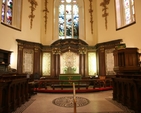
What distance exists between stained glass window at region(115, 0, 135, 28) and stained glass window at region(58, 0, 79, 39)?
13.8 ft

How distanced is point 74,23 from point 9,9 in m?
6.23

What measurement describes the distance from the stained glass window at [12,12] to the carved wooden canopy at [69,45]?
3607mm

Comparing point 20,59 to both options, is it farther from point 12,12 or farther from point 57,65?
point 12,12

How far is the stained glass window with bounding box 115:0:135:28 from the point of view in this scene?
10.4 meters

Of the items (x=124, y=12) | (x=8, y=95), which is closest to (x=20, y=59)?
(x=8, y=95)

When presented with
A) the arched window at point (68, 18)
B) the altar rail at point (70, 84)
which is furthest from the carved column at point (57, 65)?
the arched window at point (68, 18)

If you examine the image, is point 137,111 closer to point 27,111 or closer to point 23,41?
point 27,111

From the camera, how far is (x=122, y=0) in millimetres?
11297

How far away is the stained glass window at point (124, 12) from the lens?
10.4 m

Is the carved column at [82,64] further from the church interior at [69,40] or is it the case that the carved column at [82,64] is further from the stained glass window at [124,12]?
the stained glass window at [124,12]

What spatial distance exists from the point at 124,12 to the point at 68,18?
5508 millimetres

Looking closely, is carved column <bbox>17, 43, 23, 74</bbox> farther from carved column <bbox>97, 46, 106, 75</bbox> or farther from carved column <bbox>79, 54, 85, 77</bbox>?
carved column <bbox>97, 46, 106, 75</bbox>

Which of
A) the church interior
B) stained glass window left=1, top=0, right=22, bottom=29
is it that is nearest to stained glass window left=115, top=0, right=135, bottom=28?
the church interior

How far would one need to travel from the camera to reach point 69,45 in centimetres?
1209
